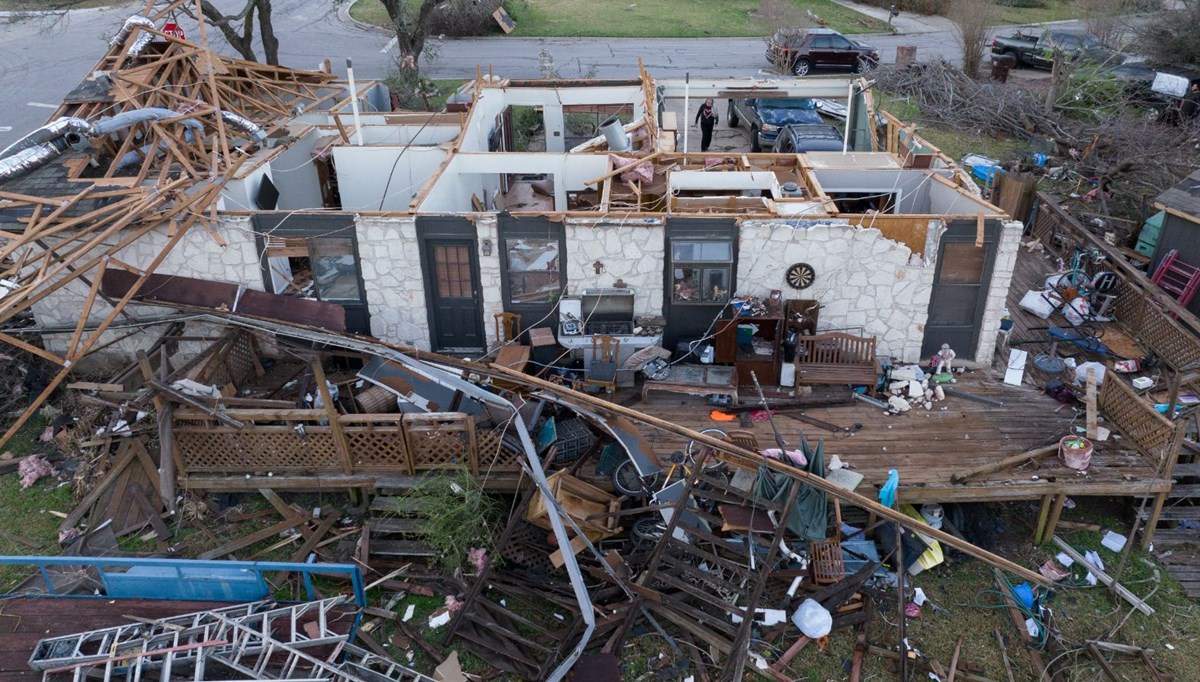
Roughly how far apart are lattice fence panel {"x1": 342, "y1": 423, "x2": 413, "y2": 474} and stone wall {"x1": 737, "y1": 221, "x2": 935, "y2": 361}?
5.99 metres

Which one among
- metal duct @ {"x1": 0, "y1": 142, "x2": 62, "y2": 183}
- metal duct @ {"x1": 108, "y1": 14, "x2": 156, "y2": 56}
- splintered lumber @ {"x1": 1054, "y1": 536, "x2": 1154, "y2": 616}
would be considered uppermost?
metal duct @ {"x1": 108, "y1": 14, "x2": 156, "y2": 56}

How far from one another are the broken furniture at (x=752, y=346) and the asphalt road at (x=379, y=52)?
847 inches

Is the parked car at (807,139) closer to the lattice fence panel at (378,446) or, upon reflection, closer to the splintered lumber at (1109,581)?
the splintered lumber at (1109,581)

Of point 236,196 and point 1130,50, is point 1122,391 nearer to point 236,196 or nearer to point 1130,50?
point 236,196

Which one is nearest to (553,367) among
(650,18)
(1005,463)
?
(1005,463)

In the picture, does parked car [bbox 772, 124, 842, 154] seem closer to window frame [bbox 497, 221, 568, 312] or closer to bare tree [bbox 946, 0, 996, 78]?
window frame [bbox 497, 221, 568, 312]

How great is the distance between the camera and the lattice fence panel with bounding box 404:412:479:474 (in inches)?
440

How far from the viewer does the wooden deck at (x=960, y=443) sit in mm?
10930

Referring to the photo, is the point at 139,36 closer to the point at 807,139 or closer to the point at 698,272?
the point at 698,272

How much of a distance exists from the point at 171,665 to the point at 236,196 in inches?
330

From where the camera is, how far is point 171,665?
842 cm

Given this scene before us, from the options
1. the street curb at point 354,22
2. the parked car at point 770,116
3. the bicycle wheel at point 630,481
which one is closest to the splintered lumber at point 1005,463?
the bicycle wheel at point 630,481

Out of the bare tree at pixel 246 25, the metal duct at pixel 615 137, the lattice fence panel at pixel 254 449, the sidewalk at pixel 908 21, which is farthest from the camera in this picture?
the sidewalk at pixel 908 21

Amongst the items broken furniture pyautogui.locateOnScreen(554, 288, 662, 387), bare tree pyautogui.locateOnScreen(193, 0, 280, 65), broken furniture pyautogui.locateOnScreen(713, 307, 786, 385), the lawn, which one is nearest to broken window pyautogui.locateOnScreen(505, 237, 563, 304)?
broken furniture pyautogui.locateOnScreen(554, 288, 662, 387)
